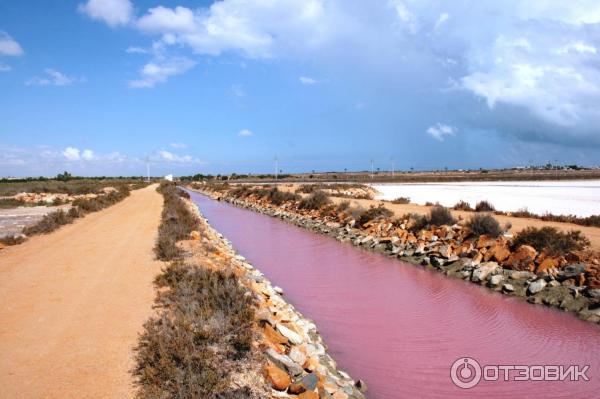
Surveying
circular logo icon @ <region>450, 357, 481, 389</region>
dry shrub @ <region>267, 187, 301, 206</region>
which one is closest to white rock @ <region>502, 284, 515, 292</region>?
circular logo icon @ <region>450, 357, 481, 389</region>

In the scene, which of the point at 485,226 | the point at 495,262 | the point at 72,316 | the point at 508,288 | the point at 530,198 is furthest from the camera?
the point at 530,198

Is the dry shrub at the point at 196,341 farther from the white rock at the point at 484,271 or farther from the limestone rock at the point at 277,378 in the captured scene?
the white rock at the point at 484,271

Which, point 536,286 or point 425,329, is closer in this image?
point 425,329

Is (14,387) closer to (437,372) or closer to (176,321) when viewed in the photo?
(176,321)

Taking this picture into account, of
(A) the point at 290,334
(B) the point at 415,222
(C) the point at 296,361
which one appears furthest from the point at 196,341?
(B) the point at 415,222

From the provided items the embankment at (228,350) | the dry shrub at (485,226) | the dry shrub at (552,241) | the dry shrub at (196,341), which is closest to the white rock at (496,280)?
the dry shrub at (552,241)

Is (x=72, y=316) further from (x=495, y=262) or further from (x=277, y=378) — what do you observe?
(x=495, y=262)

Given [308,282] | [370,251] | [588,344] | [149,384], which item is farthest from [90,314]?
[370,251]

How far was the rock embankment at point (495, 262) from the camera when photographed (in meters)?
9.80

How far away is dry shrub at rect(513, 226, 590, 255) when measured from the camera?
11469mm

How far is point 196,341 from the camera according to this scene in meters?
5.66

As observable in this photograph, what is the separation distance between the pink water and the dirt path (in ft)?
11.6

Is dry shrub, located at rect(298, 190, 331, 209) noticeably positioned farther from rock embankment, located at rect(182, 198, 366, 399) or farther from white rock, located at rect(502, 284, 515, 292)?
rock embankment, located at rect(182, 198, 366, 399)

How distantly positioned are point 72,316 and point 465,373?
6.58 m
